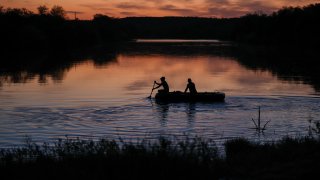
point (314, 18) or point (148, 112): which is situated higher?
point (314, 18)

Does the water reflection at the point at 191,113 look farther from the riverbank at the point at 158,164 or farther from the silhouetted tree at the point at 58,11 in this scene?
the silhouetted tree at the point at 58,11

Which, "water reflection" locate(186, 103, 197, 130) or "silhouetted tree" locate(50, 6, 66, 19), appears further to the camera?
"silhouetted tree" locate(50, 6, 66, 19)

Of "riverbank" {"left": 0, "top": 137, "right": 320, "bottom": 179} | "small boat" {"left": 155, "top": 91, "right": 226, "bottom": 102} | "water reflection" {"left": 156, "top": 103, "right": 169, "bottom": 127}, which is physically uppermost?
"riverbank" {"left": 0, "top": 137, "right": 320, "bottom": 179}

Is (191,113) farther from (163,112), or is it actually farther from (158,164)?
(158,164)

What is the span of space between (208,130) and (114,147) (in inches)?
486

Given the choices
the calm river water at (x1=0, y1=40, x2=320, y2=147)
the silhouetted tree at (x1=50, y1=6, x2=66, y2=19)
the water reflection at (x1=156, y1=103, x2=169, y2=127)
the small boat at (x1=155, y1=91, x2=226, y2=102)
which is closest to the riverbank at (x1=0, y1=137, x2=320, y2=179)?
the calm river water at (x1=0, y1=40, x2=320, y2=147)

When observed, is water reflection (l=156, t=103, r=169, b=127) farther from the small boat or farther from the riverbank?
the riverbank

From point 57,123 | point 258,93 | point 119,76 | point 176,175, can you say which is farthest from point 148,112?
point 119,76

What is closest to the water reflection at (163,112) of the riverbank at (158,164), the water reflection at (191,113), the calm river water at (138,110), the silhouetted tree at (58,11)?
the calm river water at (138,110)

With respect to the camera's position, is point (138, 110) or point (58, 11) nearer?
point (138, 110)

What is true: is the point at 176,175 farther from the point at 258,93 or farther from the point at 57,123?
the point at 258,93

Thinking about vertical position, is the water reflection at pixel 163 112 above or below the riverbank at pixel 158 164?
below

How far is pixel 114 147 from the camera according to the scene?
1400 centimetres

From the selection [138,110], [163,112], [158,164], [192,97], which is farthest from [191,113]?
→ [158,164]
